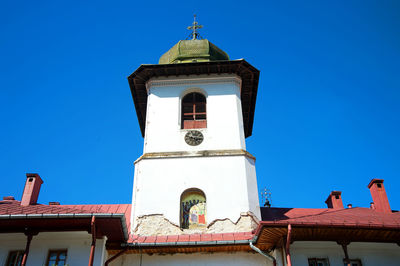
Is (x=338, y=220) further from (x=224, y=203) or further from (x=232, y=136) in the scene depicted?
(x=232, y=136)

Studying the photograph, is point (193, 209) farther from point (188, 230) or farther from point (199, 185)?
point (199, 185)

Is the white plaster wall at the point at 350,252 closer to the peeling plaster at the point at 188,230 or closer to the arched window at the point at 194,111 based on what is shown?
the peeling plaster at the point at 188,230

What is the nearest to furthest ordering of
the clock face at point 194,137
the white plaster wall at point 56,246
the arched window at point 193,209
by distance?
the white plaster wall at point 56,246
the arched window at point 193,209
the clock face at point 194,137

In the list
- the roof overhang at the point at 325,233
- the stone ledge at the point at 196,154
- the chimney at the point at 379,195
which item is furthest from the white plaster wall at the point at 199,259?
the chimney at the point at 379,195

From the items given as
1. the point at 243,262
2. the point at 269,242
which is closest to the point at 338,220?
the point at 269,242

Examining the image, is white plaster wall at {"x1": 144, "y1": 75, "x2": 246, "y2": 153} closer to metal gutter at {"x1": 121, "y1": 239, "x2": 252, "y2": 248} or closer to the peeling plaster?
the peeling plaster

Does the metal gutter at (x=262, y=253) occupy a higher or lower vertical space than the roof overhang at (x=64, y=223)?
lower

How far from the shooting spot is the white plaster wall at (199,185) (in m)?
15.3

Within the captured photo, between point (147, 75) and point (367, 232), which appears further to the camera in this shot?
point (147, 75)

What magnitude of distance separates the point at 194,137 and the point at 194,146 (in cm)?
41

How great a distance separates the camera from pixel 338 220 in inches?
492

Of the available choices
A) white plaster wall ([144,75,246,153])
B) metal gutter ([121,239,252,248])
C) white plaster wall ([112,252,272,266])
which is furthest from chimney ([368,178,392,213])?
metal gutter ([121,239,252,248])

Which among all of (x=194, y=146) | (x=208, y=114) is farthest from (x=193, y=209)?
(x=208, y=114)

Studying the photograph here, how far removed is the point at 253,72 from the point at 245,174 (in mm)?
5833
